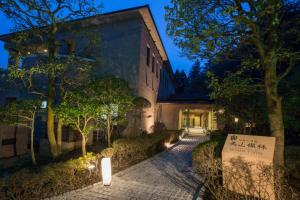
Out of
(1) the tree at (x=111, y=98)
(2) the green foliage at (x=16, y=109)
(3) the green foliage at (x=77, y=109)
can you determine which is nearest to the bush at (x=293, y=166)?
(1) the tree at (x=111, y=98)

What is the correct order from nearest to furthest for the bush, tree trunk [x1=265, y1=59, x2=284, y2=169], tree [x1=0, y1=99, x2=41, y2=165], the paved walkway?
1. the paved walkway
2. tree trunk [x1=265, y1=59, x2=284, y2=169]
3. the bush
4. tree [x1=0, y1=99, x2=41, y2=165]

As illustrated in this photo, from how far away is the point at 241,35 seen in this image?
204 inches

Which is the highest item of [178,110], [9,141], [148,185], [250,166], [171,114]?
[178,110]

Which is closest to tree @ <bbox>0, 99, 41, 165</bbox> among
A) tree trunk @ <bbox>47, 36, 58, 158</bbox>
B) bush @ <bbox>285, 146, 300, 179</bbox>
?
tree trunk @ <bbox>47, 36, 58, 158</bbox>

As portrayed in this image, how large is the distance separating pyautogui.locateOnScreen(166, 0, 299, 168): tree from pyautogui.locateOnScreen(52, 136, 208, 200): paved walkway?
2407mm

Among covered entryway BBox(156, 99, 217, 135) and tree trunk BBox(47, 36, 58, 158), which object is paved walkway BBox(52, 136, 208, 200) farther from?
covered entryway BBox(156, 99, 217, 135)

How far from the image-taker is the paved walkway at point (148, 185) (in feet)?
15.0

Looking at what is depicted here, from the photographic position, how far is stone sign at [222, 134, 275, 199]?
383 centimetres

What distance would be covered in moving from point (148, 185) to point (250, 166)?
8.79ft

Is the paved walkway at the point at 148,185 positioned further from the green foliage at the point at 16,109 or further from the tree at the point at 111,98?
the green foliage at the point at 16,109

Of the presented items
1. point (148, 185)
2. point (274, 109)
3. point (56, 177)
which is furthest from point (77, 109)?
point (274, 109)

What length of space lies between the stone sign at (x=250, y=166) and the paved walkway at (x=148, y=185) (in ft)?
3.56

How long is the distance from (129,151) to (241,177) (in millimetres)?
4528

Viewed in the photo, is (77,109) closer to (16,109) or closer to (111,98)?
(111,98)
